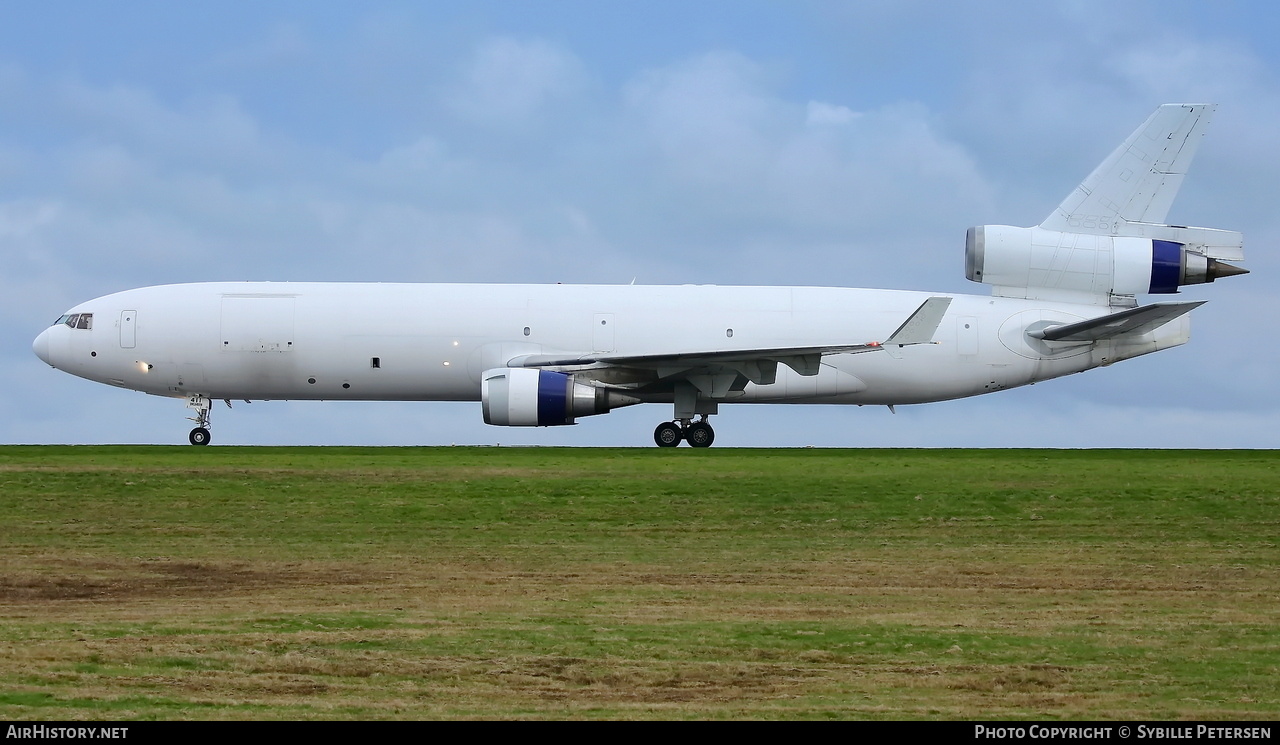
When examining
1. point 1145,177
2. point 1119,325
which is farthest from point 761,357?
point 1145,177

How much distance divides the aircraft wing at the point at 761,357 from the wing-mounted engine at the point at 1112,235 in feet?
15.0

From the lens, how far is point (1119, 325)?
113ft

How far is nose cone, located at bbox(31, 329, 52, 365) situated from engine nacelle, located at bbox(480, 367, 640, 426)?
1075cm

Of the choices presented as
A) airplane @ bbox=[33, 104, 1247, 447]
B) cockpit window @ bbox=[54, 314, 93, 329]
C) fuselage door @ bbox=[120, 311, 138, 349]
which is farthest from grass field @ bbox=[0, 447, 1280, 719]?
cockpit window @ bbox=[54, 314, 93, 329]

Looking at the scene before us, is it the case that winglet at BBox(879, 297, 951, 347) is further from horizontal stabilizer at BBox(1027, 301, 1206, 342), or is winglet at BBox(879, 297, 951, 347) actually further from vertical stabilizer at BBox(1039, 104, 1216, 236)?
vertical stabilizer at BBox(1039, 104, 1216, 236)

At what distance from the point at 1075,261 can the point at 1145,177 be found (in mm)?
2698

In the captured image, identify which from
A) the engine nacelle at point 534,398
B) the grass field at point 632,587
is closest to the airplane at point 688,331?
the engine nacelle at point 534,398

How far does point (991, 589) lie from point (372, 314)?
19.9 meters

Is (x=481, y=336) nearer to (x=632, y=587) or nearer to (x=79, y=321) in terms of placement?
(x=79, y=321)

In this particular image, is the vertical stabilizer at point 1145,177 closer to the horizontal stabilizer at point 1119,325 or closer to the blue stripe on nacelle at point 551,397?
the horizontal stabilizer at point 1119,325

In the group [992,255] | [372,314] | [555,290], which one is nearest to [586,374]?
[555,290]

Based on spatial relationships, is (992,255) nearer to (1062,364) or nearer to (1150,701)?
(1062,364)

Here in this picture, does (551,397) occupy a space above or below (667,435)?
above

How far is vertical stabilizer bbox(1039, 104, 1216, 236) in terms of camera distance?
117ft
